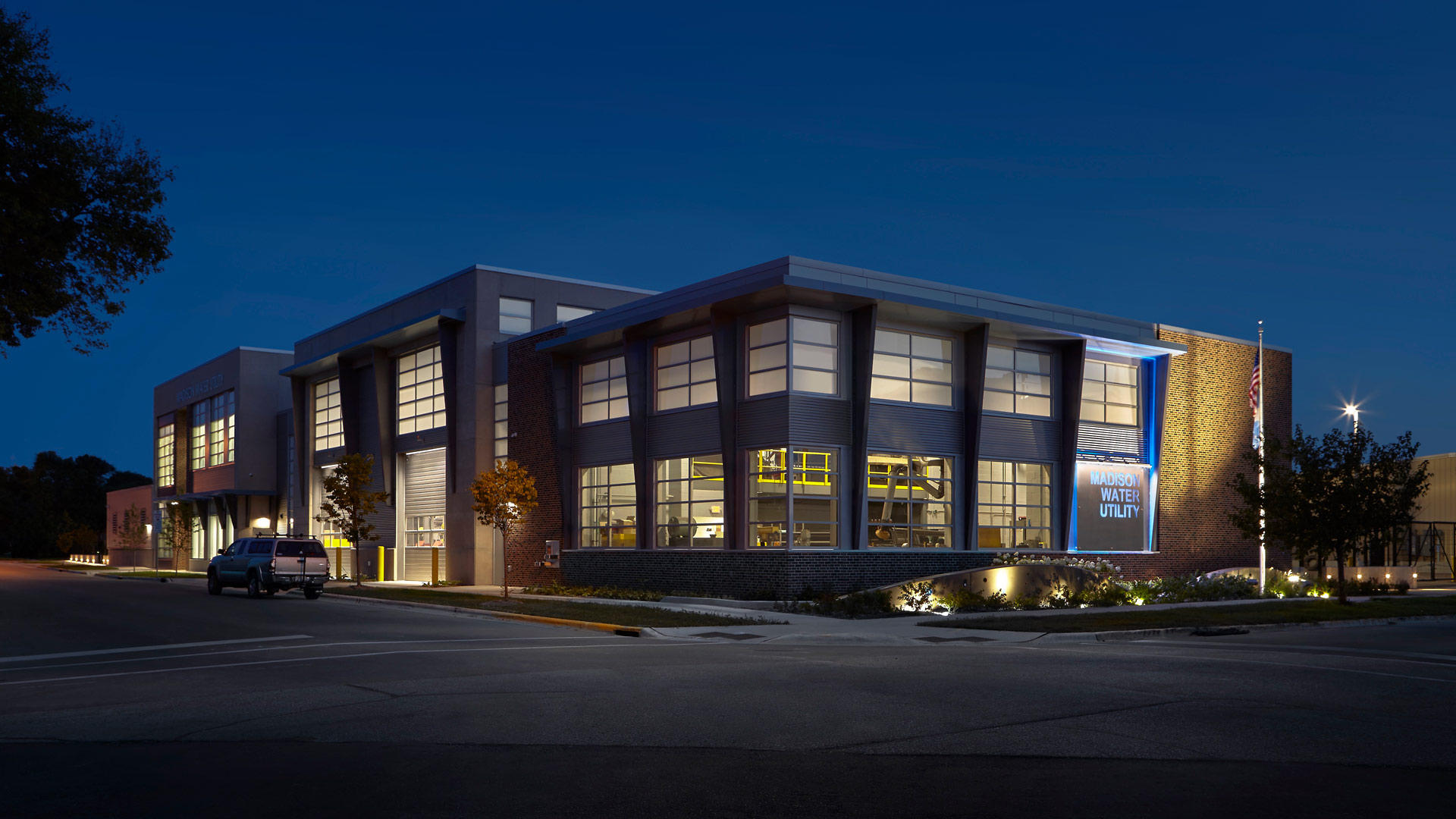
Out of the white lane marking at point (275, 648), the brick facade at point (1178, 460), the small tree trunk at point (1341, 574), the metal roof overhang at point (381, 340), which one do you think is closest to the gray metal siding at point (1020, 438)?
the brick facade at point (1178, 460)

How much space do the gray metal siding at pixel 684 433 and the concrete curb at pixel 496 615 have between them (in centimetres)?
799

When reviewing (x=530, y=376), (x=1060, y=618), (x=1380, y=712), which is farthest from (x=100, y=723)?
(x=530, y=376)

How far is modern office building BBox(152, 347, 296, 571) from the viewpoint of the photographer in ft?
209

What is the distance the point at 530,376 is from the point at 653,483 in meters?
7.59

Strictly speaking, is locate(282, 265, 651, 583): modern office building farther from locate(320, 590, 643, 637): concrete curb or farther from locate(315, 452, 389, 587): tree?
locate(320, 590, 643, 637): concrete curb

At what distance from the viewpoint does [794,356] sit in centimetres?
3083

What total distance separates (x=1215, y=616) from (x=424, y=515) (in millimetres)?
31536

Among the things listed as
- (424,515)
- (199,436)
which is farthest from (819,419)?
(199,436)

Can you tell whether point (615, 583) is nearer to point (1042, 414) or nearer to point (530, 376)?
point (530, 376)

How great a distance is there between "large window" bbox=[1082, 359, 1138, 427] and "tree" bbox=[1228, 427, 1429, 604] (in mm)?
7284

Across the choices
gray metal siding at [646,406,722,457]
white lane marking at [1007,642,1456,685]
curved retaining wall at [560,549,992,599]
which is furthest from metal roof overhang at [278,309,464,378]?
white lane marking at [1007,642,1456,685]

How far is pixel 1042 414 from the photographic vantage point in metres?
36.6

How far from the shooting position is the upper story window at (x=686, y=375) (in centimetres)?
3334

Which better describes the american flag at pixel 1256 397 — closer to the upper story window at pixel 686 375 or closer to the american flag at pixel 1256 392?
the american flag at pixel 1256 392
